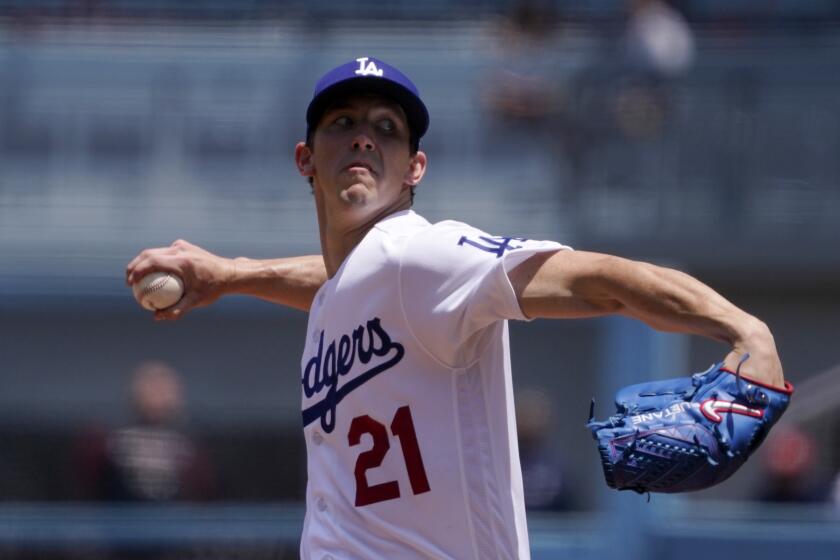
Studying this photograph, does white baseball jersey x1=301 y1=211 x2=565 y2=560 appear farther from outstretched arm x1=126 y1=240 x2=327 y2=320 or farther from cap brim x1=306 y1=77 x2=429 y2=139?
outstretched arm x1=126 y1=240 x2=327 y2=320

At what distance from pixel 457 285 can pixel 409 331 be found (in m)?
0.17

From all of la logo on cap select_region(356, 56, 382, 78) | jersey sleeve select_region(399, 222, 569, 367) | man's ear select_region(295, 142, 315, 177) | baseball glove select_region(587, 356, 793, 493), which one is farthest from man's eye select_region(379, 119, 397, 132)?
baseball glove select_region(587, 356, 793, 493)

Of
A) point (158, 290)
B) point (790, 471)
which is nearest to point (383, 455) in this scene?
point (158, 290)

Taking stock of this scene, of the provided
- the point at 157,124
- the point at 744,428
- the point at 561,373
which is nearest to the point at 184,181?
the point at 157,124

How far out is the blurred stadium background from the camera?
806cm

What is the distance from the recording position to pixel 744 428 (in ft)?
8.38

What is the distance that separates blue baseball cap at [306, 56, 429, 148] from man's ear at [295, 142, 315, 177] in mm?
119

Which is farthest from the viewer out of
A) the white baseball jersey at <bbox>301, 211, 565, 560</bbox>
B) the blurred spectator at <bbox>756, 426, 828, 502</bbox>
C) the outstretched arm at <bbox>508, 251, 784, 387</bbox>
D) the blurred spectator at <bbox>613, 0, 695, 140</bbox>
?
the blurred spectator at <bbox>613, 0, 695, 140</bbox>

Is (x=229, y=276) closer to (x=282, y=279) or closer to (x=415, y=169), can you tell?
(x=282, y=279)

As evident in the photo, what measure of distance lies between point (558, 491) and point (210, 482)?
5.34 ft

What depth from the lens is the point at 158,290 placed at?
3633mm

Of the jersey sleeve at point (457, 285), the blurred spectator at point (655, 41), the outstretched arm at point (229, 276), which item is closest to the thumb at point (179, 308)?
the outstretched arm at point (229, 276)

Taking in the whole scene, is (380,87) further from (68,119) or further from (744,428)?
(68,119)

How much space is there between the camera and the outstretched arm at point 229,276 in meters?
3.69
